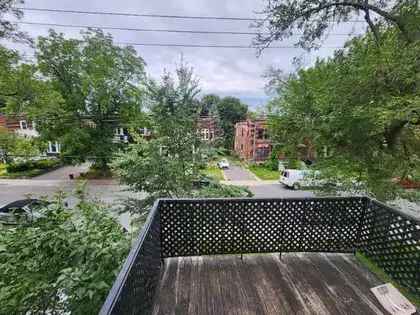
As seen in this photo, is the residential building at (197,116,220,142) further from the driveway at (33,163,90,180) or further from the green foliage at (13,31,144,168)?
the driveway at (33,163,90,180)

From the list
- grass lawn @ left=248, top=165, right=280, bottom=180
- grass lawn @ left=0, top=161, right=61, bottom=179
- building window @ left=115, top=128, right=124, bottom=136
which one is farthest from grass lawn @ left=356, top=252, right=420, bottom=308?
grass lawn @ left=0, top=161, right=61, bottom=179

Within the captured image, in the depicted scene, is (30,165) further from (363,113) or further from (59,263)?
(363,113)

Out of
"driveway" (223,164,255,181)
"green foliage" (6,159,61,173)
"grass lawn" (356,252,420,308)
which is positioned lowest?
"driveway" (223,164,255,181)

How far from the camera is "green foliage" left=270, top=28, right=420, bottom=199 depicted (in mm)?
3869

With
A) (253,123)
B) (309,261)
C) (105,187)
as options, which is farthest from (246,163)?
(309,261)

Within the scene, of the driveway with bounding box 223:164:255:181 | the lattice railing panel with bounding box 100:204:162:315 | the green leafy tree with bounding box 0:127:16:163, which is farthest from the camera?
the driveway with bounding box 223:164:255:181

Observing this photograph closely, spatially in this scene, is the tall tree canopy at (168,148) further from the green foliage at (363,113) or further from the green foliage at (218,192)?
the green foliage at (363,113)

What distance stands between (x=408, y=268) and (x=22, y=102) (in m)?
11.8

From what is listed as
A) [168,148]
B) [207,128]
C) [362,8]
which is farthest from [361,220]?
[362,8]

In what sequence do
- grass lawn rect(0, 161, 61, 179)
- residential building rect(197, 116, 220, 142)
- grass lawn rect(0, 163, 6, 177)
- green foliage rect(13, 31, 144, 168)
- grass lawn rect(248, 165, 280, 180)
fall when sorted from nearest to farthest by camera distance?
residential building rect(197, 116, 220, 142) < green foliage rect(13, 31, 144, 168) < grass lawn rect(0, 161, 61, 179) < grass lawn rect(0, 163, 6, 177) < grass lawn rect(248, 165, 280, 180)

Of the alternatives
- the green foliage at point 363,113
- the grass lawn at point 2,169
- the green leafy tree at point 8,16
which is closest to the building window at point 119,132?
the grass lawn at point 2,169

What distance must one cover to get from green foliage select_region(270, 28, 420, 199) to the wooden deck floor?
285 cm

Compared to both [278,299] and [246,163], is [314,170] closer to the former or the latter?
[278,299]

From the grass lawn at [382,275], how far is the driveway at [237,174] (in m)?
13.0
